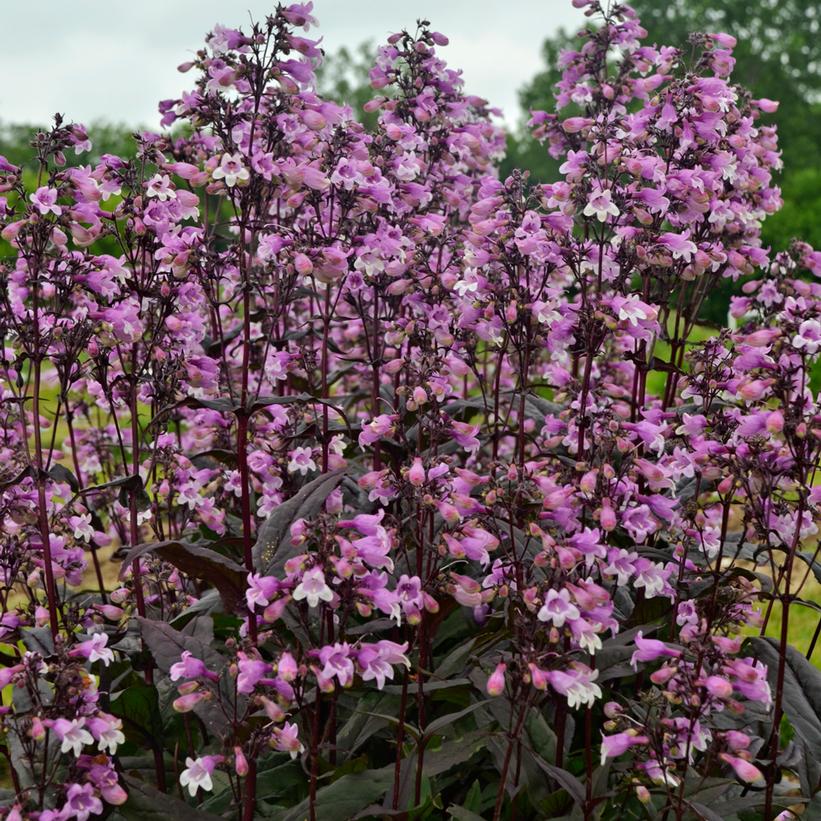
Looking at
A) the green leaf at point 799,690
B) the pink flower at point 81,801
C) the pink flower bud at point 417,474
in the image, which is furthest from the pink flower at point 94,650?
the green leaf at point 799,690

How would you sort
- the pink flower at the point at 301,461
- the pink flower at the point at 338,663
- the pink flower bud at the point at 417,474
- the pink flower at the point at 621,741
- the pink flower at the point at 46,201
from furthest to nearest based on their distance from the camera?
1. the pink flower at the point at 301,461
2. the pink flower at the point at 46,201
3. the pink flower bud at the point at 417,474
4. the pink flower at the point at 621,741
5. the pink flower at the point at 338,663

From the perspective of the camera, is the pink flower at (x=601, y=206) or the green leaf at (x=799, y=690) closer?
the green leaf at (x=799, y=690)

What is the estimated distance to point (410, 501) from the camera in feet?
11.7

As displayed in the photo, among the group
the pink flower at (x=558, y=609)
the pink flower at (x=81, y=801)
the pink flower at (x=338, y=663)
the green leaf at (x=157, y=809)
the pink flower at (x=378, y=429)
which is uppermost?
the pink flower at (x=378, y=429)

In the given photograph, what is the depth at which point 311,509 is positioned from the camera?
143 inches

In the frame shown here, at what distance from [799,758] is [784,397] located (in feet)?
4.94

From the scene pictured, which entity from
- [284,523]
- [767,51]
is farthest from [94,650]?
[767,51]

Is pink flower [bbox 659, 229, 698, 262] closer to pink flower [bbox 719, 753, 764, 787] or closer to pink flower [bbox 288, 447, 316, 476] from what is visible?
pink flower [bbox 288, 447, 316, 476]

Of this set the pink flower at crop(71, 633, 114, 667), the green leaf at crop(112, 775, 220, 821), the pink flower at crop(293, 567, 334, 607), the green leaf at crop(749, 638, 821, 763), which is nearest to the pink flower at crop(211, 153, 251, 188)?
the pink flower at crop(293, 567, 334, 607)

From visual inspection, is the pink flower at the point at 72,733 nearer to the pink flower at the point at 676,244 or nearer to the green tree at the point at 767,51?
the pink flower at the point at 676,244

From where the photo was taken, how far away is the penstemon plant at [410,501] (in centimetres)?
326

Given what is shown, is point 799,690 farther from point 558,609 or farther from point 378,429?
point 378,429

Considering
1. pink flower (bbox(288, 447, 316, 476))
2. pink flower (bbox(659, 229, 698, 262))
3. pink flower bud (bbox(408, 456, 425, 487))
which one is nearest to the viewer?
pink flower bud (bbox(408, 456, 425, 487))

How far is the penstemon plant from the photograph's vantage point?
3262 millimetres
